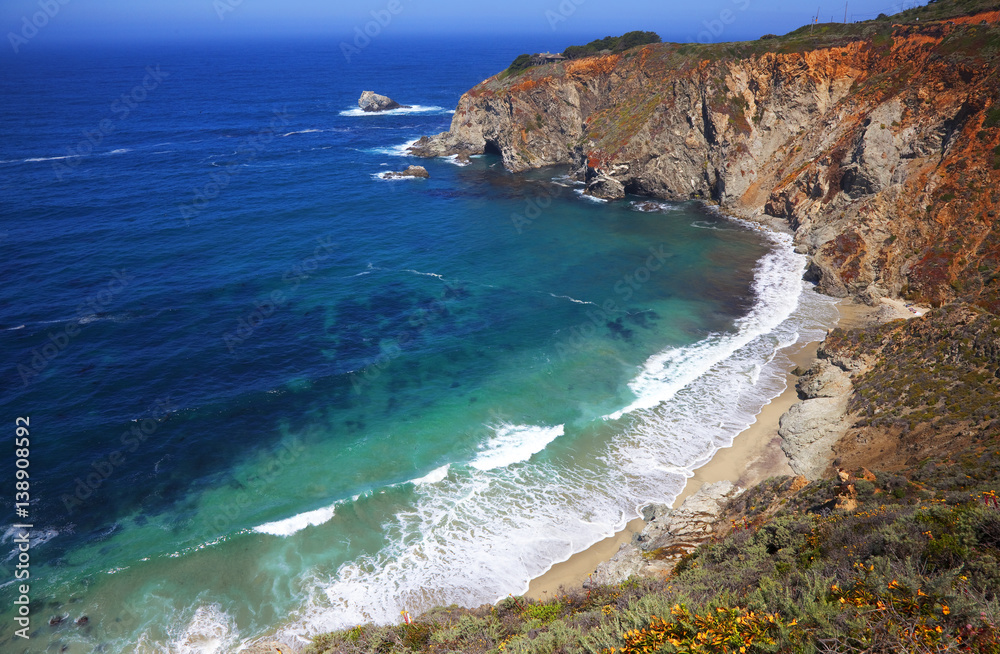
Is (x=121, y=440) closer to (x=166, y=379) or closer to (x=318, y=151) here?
(x=166, y=379)

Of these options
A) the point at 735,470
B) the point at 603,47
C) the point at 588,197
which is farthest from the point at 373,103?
the point at 735,470

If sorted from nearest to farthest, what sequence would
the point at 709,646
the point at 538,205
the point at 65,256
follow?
the point at 709,646 → the point at 65,256 → the point at 538,205

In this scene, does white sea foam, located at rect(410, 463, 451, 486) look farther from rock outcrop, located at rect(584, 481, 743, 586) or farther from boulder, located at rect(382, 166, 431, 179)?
boulder, located at rect(382, 166, 431, 179)

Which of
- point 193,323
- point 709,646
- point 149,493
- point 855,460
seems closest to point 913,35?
point 855,460

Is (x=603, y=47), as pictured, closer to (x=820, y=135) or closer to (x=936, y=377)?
(x=820, y=135)

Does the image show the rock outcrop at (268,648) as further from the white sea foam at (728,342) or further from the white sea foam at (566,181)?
the white sea foam at (566,181)
